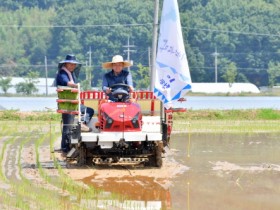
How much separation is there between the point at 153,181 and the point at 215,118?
16847 mm

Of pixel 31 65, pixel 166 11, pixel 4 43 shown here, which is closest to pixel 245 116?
pixel 166 11

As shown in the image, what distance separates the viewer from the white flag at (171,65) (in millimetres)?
13258

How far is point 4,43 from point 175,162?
3253 inches

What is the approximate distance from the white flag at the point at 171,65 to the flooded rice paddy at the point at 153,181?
3.66ft

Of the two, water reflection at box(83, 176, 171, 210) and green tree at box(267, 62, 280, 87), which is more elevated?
water reflection at box(83, 176, 171, 210)

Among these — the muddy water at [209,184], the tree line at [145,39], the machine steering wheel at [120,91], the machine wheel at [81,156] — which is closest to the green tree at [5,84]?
the tree line at [145,39]

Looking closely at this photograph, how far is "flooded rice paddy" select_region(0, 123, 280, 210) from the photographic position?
864 cm

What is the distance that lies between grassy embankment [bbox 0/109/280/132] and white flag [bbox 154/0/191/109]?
9.10 metres

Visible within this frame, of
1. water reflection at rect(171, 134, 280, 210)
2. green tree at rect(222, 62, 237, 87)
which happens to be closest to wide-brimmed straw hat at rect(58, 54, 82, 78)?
Answer: water reflection at rect(171, 134, 280, 210)

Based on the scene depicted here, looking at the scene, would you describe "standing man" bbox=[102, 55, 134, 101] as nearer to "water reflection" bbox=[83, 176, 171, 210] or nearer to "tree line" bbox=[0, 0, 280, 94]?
"water reflection" bbox=[83, 176, 171, 210]

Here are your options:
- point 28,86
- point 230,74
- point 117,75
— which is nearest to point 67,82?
point 117,75

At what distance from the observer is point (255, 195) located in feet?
30.2

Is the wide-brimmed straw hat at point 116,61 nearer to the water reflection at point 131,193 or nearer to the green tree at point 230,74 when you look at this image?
the water reflection at point 131,193

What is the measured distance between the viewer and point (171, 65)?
13.4 metres
